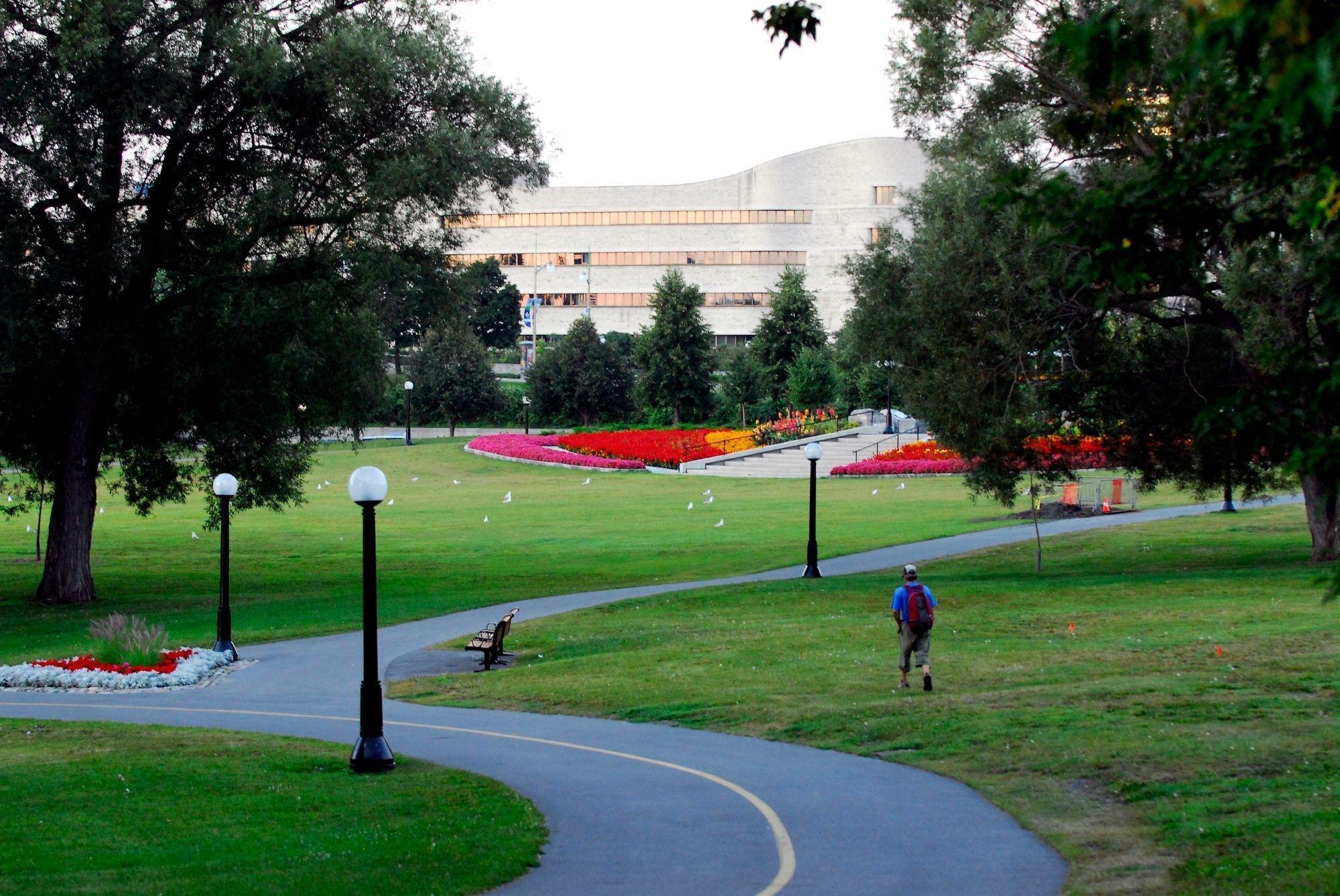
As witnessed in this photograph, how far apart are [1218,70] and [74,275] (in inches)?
963

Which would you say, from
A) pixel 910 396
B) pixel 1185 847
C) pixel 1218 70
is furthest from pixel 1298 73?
pixel 910 396

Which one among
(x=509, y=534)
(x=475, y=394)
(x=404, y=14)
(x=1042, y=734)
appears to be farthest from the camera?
(x=475, y=394)

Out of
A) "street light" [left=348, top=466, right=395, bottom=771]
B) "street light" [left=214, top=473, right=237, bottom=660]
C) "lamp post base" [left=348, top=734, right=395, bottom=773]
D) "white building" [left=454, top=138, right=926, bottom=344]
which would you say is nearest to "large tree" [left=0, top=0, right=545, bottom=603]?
"street light" [left=214, top=473, right=237, bottom=660]

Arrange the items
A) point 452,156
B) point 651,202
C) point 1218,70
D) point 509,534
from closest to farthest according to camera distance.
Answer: point 1218,70
point 452,156
point 509,534
point 651,202

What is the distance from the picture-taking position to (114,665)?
1995 cm

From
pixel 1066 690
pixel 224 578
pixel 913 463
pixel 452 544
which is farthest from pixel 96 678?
pixel 913 463

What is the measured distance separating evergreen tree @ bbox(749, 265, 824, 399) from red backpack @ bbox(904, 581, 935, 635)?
63124 millimetres

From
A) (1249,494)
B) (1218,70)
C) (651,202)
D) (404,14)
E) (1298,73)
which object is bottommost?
(1249,494)

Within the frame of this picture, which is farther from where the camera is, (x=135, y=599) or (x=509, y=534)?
(x=509, y=534)

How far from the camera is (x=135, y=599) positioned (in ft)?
98.7

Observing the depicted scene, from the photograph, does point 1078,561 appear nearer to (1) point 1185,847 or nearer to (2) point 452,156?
(2) point 452,156

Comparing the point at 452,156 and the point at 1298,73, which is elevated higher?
the point at 452,156

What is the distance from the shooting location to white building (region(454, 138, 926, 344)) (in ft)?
351

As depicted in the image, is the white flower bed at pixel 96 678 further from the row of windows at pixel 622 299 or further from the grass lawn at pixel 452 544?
the row of windows at pixel 622 299
